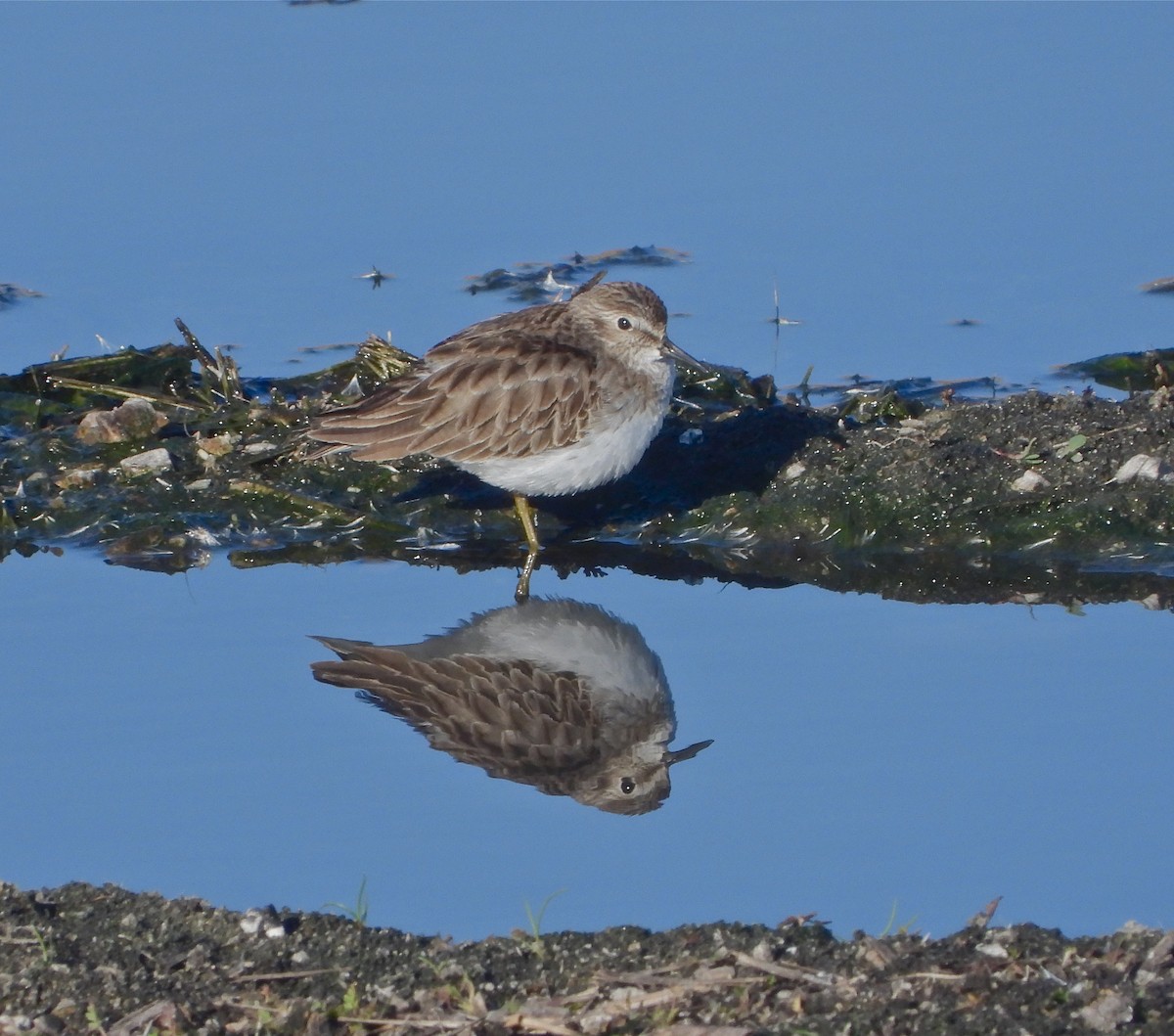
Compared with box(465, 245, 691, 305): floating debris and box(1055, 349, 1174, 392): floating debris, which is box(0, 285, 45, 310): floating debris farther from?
box(1055, 349, 1174, 392): floating debris

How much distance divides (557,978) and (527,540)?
3.94m

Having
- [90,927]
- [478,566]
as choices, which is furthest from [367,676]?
[90,927]

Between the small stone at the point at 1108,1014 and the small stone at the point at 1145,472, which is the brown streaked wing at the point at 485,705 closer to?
the small stone at the point at 1108,1014

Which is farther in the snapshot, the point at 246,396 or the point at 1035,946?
the point at 246,396

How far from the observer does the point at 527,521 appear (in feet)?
28.8

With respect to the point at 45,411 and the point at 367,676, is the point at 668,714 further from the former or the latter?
the point at 45,411

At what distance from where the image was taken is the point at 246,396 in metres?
10.1

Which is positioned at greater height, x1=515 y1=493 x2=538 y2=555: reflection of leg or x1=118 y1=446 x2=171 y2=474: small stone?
x1=118 y1=446 x2=171 y2=474: small stone

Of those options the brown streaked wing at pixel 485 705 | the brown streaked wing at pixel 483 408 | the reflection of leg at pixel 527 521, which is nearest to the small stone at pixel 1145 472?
the brown streaked wing at pixel 483 408

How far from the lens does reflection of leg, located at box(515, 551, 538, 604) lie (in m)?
8.37

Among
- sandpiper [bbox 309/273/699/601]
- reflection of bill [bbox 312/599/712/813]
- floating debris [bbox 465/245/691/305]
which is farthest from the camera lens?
floating debris [bbox 465/245/691/305]

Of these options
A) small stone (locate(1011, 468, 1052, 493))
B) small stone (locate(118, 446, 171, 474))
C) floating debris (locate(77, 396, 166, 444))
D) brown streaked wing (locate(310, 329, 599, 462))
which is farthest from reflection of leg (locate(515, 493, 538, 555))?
small stone (locate(1011, 468, 1052, 493))

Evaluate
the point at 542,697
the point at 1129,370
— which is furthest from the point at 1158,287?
the point at 542,697

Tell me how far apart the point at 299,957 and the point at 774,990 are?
137 centimetres
